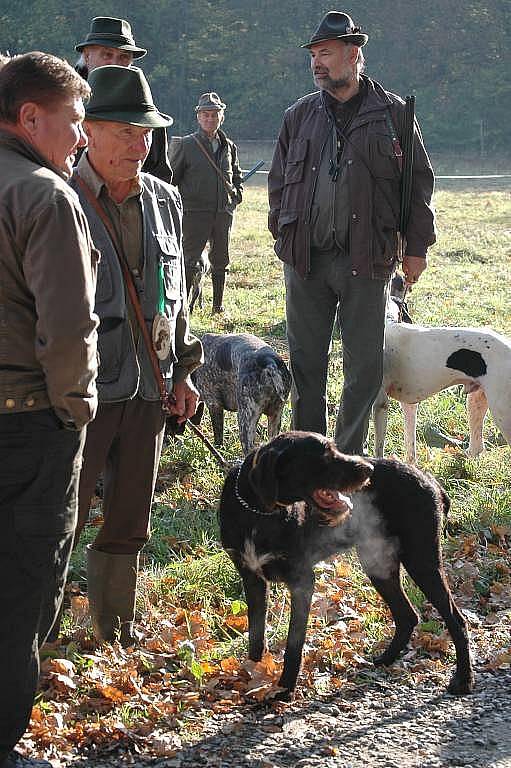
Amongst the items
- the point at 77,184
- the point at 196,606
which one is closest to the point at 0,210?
the point at 77,184

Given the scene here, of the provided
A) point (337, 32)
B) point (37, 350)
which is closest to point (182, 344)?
point (37, 350)

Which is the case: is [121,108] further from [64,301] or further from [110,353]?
[64,301]

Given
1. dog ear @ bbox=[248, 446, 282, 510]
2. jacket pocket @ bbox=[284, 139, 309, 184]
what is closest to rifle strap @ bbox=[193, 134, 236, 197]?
jacket pocket @ bbox=[284, 139, 309, 184]

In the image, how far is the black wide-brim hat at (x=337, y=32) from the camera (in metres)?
5.81

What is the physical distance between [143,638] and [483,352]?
324cm

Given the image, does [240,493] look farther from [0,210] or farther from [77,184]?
[0,210]

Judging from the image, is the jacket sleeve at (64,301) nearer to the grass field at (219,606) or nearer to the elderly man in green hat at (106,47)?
the grass field at (219,606)

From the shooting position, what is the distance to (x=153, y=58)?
2127 inches

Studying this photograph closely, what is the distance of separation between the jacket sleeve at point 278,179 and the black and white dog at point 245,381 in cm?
86

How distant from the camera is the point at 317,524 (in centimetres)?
420

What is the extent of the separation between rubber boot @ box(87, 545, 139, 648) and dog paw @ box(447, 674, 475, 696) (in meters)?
1.34

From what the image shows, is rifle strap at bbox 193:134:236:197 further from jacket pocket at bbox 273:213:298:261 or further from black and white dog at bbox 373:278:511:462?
jacket pocket at bbox 273:213:298:261

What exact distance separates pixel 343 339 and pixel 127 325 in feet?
8.24

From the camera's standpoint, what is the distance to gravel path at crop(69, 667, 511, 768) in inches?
144
